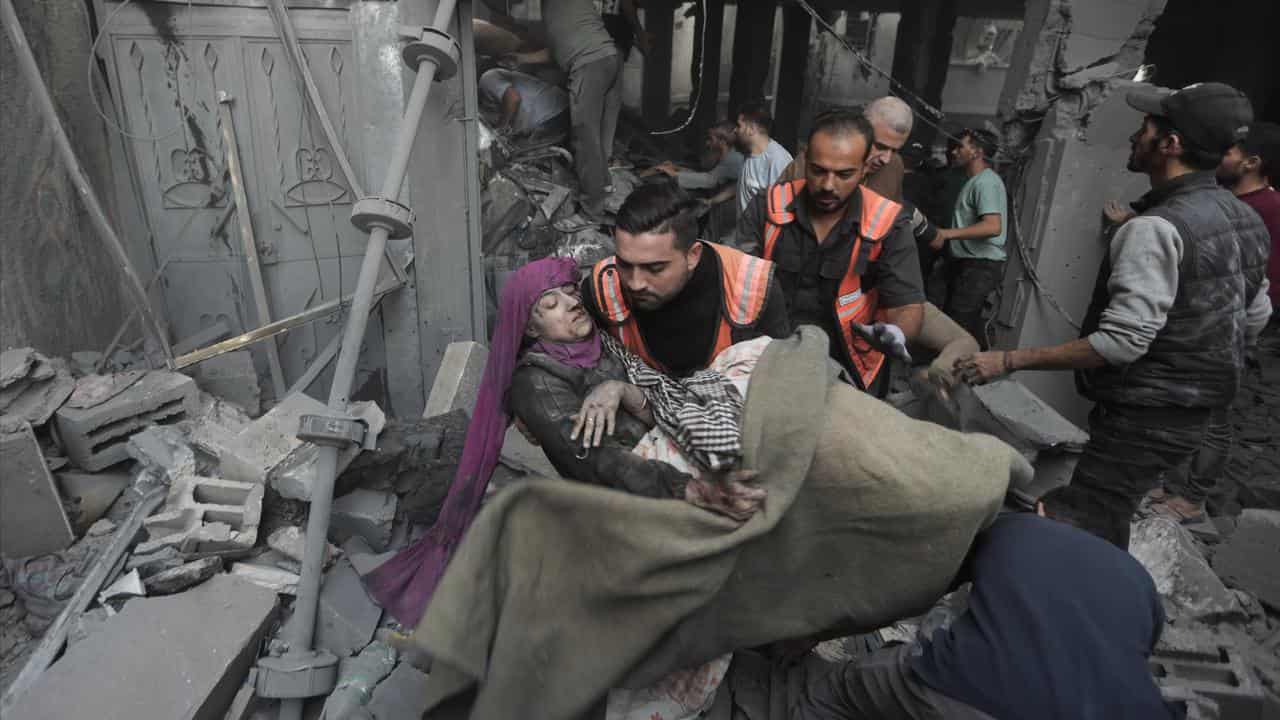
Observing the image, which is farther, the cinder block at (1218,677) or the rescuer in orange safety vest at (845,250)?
the rescuer in orange safety vest at (845,250)

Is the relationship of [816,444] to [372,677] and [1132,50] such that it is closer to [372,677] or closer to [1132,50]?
[372,677]

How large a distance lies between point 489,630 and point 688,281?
130 centimetres

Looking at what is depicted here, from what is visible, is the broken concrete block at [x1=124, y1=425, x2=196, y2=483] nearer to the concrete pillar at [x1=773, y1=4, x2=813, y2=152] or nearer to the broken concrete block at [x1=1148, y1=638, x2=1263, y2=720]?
the broken concrete block at [x1=1148, y1=638, x2=1263, y2=720]

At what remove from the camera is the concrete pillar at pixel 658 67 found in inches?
548

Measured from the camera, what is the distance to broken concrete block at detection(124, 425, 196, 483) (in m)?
3.37

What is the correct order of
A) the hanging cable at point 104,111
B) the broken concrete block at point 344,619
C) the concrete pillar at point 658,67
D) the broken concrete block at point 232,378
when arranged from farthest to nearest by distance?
the concrete pillar at point 658,67
the broken concrete block at point 232,378
the hanging cable at point 104,111
the broken concrete block at point 344,619

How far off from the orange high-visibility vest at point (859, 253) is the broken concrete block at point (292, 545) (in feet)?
7.63

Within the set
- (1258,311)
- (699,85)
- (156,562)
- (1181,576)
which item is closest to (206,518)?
(156,562)

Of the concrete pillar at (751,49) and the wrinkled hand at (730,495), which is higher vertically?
the concrete pillar at (751,49)

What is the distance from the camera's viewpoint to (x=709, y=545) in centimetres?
139

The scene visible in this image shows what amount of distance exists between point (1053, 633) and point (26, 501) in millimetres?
4271

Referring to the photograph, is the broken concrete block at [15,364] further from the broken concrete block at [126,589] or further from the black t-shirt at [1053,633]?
the black t-shirt at [1053,633]

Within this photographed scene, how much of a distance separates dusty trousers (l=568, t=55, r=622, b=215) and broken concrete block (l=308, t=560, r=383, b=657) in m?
4.88

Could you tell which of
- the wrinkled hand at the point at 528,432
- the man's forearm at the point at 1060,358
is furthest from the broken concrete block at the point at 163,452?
the man's forearm at the point at 1060,358
